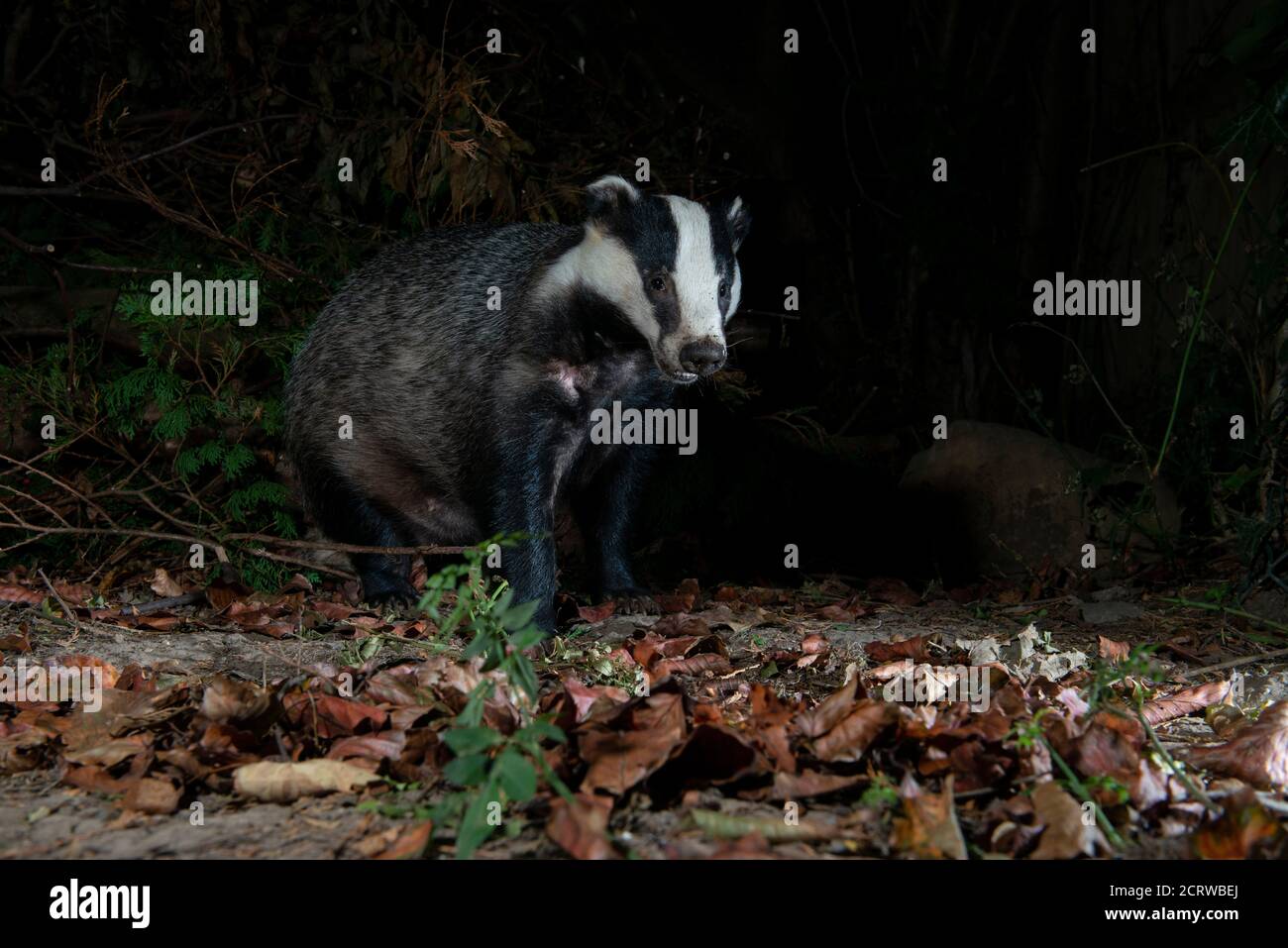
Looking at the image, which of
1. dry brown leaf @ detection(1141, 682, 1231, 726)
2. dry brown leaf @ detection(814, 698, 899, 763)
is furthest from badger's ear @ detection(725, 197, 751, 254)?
dry brown leaf @ detection(814, 698, 899, 763)

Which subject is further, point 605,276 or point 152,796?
point 605,276

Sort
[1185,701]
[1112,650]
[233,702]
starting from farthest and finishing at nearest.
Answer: [1112,650] → [1185,701] → [233,702]

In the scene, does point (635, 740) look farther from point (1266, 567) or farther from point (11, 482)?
point (11, 482)

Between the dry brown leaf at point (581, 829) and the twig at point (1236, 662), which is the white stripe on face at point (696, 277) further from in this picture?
the dry brown leaf at point (581, 829)

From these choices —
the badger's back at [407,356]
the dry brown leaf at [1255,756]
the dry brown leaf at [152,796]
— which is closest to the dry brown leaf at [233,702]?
the dry brown leaf at [152,796]

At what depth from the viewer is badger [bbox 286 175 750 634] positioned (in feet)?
12.9

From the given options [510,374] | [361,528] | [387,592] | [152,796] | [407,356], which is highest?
[407,356]

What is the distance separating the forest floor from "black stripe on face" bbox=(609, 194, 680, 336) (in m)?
1.26

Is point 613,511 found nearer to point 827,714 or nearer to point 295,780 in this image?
point 827,714

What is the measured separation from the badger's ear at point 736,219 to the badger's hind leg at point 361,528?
6.39 feet

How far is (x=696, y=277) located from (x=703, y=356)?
1.10ft

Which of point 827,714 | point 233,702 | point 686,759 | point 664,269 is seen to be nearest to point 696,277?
point 664,269

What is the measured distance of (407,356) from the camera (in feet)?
15.3

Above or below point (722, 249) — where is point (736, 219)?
above
